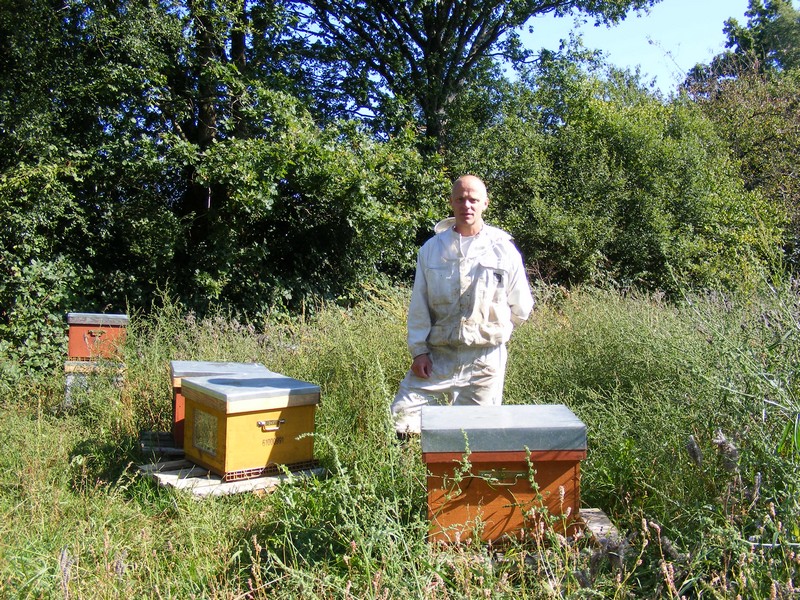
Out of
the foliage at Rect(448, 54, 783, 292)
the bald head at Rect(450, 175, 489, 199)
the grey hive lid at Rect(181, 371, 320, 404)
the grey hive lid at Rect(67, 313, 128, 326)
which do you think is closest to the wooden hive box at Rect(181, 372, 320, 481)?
the grey hive lid at Rect(181, 371, 320, 404)

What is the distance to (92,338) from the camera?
6.43 metres

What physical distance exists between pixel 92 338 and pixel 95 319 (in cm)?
17

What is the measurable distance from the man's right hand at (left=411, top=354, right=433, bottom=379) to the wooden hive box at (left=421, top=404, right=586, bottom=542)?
1207mm

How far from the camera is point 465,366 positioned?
3896mm

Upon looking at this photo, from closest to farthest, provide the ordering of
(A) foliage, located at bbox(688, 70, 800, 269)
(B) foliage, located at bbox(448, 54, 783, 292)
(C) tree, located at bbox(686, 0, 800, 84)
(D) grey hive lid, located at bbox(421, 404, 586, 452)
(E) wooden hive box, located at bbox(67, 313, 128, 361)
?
(D) grey hive lid, located at bbox(421, 404, 586, 452), (E) wooden hive box, located at bbox(67, 313, 128, 361), (B) foliage, located at bbox(448, 54, 783, 292), (A) foliage, located at bbox(688, 70, 800, 269), (C) tree, located at bbox(686, 0, 800, 84)

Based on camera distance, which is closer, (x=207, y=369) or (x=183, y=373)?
(x=183, y=373)

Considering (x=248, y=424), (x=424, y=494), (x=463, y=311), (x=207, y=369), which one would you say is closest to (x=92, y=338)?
(x=207, y=369)

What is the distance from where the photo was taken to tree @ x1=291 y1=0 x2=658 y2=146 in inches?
480

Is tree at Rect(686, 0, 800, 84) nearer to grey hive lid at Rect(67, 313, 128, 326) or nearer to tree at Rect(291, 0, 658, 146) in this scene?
tree at Rect(291, 0, 658, 146)

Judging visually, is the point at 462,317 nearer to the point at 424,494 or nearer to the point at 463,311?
the point at 463,311

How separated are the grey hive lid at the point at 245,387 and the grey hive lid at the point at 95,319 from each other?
8.68ft

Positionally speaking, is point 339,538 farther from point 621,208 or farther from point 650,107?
point 650,107

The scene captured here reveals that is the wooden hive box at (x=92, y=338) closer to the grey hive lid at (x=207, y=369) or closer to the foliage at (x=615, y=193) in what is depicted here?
the grey hive lid at (x=207, y=369)

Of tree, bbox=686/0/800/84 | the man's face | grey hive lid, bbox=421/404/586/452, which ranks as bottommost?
grey hive lid, bbox=421/404/586/452
